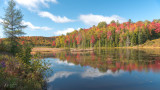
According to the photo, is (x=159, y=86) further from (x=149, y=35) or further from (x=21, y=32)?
(x=149, y=35)

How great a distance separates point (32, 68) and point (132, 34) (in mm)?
106698

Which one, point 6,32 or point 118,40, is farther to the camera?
point 118,40

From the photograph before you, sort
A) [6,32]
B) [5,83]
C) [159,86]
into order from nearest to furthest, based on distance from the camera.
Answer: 1. [5,83]
2. [159,86]
3. [6,32]

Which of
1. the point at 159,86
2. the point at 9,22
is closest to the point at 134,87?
the point at 159,86

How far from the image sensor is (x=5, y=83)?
6.49 m

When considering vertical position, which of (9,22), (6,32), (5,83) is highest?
(9,22)

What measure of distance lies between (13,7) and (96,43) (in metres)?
100

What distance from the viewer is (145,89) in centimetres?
865

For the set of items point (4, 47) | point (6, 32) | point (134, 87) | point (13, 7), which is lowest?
point (134, 87)

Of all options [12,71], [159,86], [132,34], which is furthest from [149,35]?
[12,71]

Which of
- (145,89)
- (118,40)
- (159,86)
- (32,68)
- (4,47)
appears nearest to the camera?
(145,89)

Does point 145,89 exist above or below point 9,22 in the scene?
below

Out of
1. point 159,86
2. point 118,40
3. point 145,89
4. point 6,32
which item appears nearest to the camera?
point 145,89

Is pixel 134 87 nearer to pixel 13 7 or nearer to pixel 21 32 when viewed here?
pixel 21 32
